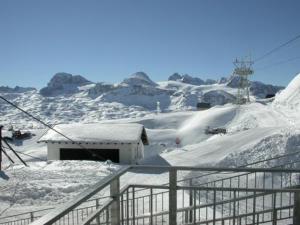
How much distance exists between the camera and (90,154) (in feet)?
90.7

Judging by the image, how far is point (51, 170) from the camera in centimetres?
2242

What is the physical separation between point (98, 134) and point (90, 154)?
72.8 inches

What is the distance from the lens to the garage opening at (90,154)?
90.4 feet

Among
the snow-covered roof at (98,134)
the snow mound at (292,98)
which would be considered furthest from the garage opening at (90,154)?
the snow mound at (292,98)

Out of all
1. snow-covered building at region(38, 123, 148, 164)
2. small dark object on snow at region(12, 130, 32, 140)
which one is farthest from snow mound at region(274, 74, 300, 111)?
small dark object on snow at region(12, 130, 32, 140)

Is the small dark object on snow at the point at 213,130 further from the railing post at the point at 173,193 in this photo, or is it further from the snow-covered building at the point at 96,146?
the railing post at the point at 173,193

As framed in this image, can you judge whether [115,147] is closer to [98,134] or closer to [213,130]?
[98,134]

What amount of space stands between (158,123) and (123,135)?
4622 cm

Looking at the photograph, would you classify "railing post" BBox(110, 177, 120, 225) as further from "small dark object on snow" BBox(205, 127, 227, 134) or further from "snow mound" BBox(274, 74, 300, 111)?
"small dark object on snow" BBox(205, 127, 227, 134)

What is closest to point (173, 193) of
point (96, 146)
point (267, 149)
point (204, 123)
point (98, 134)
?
point (267, 149)

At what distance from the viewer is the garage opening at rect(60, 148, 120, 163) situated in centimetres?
2755

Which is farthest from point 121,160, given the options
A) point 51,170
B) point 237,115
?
point 237,115

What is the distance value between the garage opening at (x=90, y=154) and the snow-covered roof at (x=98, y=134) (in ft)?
2.66

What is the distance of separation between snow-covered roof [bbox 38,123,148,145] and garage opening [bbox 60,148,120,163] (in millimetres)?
811
